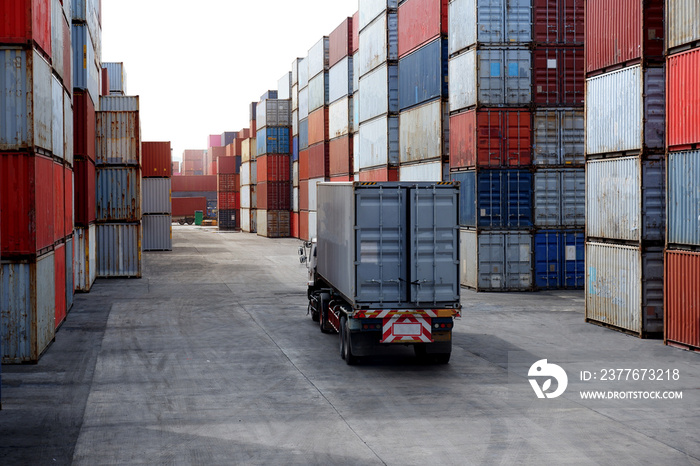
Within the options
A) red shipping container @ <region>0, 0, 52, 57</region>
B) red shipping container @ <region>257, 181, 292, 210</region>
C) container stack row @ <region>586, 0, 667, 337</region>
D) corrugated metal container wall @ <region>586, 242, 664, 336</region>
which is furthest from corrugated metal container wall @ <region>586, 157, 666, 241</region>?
red shipping container @ <region>257, 181, 292, 210</region>

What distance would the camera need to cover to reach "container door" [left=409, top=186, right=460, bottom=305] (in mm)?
15227

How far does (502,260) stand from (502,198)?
7.72 feet

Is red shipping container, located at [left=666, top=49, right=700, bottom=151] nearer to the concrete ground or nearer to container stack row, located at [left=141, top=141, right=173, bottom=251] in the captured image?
the concrete ground

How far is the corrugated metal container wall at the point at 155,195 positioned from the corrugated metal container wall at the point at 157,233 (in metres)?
0.62

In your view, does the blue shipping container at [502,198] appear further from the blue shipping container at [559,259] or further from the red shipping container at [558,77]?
the red shipping container at [558,77]

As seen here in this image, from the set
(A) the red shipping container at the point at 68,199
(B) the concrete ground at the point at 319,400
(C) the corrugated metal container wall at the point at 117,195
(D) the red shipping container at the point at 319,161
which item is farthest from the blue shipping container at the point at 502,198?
(D) the red shipping container at the point at 319,161

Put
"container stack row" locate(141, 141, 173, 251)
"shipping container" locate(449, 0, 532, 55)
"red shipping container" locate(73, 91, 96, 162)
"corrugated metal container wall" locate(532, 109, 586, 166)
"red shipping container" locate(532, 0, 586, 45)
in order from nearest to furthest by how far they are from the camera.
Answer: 1. "shipping container" locate(449, 0, 532, 55)
2. "red shipping container" locate(532, 0, 586, 45)
3. "corrugated metal container wall" locate(532, 109, 586, 166)
4. "red shipping container" locate(73, 91, 96, 162)
5. "container stack row" locate(141, 141, 173, 251)

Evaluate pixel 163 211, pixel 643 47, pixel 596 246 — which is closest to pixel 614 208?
pixel 596 246

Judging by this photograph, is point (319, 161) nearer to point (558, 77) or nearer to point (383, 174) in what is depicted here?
point (383, 174)

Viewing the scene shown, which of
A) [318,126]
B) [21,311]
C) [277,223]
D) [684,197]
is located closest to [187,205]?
[277,223]

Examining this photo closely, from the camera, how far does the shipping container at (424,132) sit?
32.1 meters

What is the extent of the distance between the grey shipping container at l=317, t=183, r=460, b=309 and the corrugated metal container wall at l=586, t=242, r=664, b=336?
6.59 m

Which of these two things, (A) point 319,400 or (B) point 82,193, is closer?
(A) point 319,400

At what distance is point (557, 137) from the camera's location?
96.1ft
